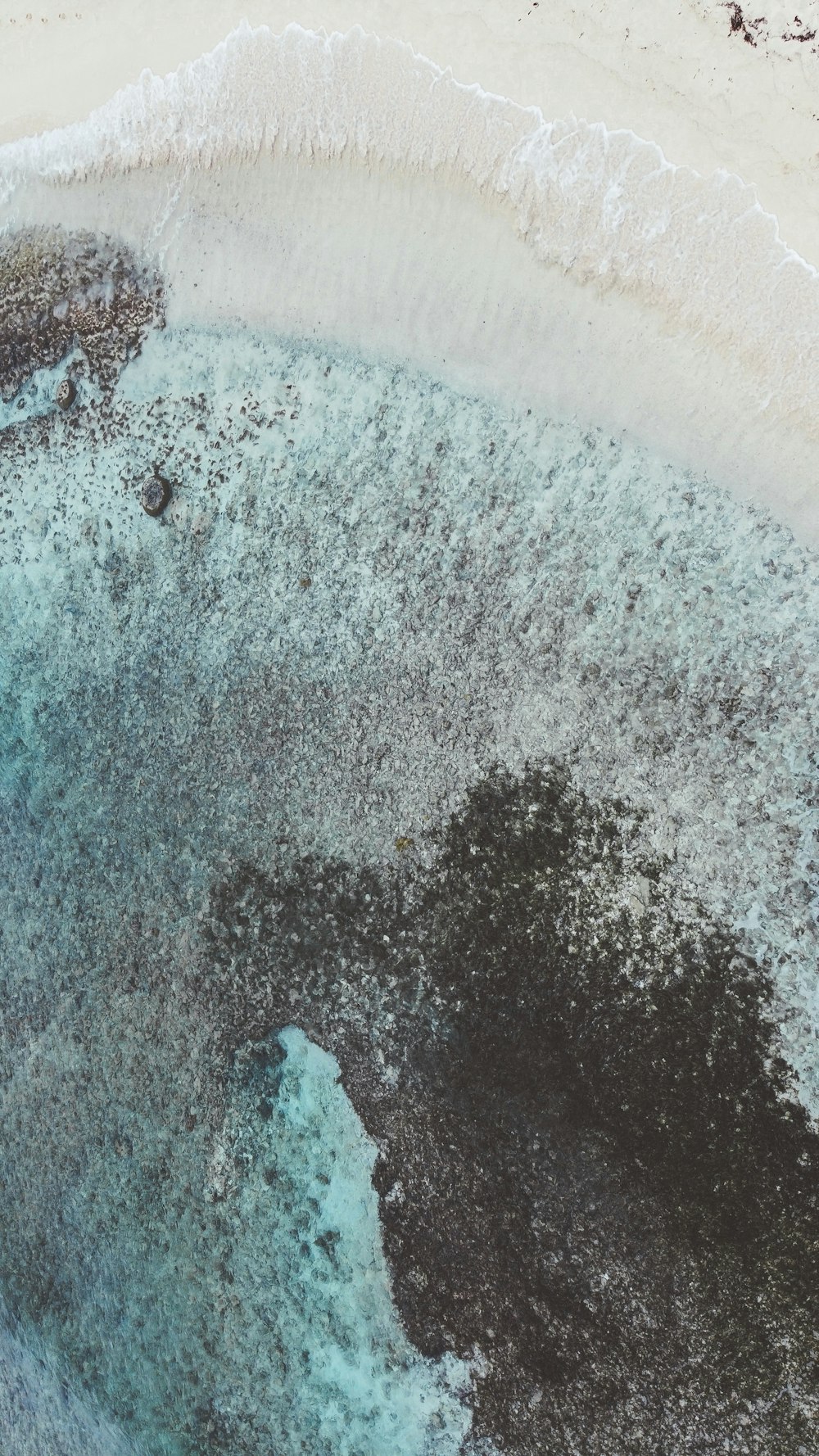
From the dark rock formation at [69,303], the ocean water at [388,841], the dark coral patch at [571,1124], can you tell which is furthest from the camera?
the dark rock formation at [69,303]

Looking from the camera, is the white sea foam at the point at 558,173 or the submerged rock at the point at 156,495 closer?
the white sea foam at the point at 558,173

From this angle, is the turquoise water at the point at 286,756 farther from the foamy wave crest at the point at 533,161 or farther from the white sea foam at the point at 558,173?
the foamy wave crest at the point at 533,161

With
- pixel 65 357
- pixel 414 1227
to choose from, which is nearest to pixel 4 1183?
pixel 414 1227

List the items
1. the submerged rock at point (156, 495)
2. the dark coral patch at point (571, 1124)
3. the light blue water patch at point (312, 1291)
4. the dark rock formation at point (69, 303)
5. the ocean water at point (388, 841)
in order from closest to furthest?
the dark coral patch at point (571, 1124) < the ocean water at point (388, 841) < the light blue water patch at point (312, 1291) < the submerged rock at point (156, 495) < the dark rock formation at point (69, 303)

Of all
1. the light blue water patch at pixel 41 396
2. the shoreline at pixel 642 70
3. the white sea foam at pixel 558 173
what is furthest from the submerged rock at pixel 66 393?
the shoreline at pixel 642 70

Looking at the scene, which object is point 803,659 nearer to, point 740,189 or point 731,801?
point 731,801

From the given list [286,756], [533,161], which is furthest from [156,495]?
[533,161]
